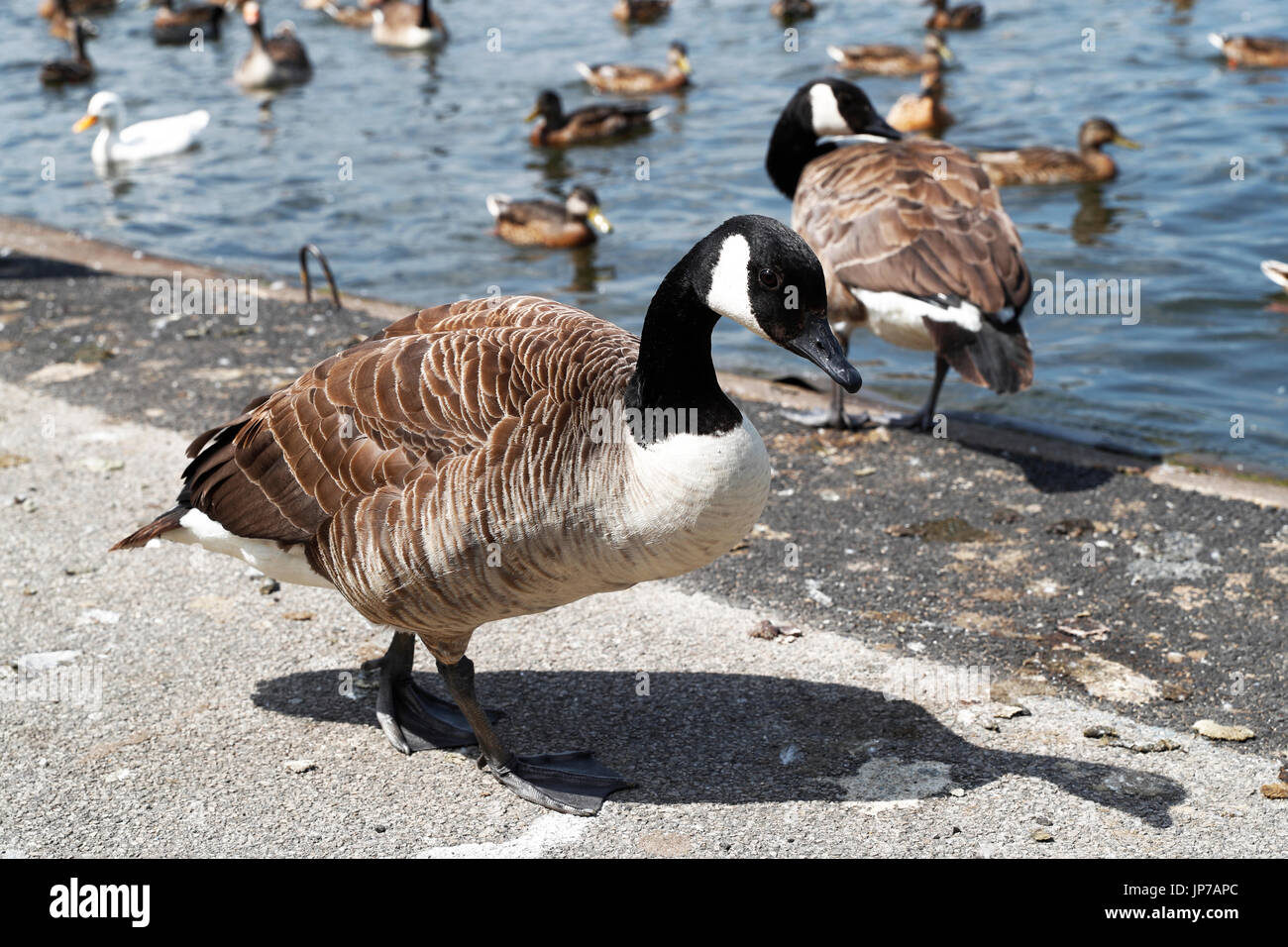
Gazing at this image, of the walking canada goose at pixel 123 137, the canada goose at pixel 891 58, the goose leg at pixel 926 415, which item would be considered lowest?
the goose leg at pixel 926 415

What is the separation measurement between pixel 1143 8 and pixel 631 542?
18581 millimetres

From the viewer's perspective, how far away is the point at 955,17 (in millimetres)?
19672

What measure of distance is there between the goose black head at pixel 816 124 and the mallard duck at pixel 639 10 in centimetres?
1443

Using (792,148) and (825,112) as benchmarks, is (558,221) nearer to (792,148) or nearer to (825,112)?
(792,148)

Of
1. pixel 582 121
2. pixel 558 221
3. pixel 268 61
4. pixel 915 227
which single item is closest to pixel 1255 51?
pixel 582 121

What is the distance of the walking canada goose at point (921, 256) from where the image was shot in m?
7.07

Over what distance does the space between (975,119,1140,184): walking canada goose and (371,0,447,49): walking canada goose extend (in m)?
11.3

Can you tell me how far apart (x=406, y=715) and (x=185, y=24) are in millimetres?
21893

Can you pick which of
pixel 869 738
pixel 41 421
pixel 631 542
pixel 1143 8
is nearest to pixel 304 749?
pixel 631 542

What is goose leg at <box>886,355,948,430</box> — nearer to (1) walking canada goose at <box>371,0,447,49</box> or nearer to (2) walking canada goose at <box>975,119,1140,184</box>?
(2) walking canada goose at <box>975,119,1140,184</box>

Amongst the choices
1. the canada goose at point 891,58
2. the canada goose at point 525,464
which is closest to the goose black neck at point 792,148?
the canada goose at point 525,464

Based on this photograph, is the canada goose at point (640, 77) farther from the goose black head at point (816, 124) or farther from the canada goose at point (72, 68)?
the goose black head at point (816, 124)

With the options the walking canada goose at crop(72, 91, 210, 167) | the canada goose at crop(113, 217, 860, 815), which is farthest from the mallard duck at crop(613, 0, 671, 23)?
the canada goose at crop(113, 217, 860, 815)

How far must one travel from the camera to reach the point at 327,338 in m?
8.90
